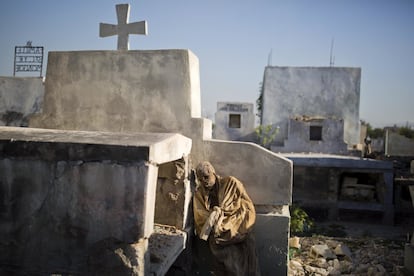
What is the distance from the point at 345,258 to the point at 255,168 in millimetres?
2816

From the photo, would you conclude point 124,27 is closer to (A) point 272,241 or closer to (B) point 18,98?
(A) point 272,241

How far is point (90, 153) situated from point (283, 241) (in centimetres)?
315

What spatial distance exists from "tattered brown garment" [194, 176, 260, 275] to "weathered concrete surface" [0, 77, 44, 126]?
1048cm

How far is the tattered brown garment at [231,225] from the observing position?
4.13 m

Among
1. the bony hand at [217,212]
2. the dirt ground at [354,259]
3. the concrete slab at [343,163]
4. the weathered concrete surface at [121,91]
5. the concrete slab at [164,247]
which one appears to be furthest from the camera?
the concrete slab at [343,163]

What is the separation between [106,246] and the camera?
262 cm

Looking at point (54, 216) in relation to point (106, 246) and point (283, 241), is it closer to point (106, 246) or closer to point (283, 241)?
point (106, 246)

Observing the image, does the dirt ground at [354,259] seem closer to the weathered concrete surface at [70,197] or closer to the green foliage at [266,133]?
the weathered concrete surface at [70,197]

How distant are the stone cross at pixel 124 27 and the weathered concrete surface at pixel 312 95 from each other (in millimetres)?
17332

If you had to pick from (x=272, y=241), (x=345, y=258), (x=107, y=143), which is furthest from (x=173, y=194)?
(x=345, y=258)

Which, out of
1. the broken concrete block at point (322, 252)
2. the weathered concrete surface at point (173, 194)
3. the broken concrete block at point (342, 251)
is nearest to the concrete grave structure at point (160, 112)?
the weathered concrete surface at point (173, 194)

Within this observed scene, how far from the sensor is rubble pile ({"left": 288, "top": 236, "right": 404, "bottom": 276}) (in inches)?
214

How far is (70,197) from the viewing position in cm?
262

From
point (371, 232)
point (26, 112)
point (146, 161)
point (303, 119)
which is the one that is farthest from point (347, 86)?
point (146, 161)
